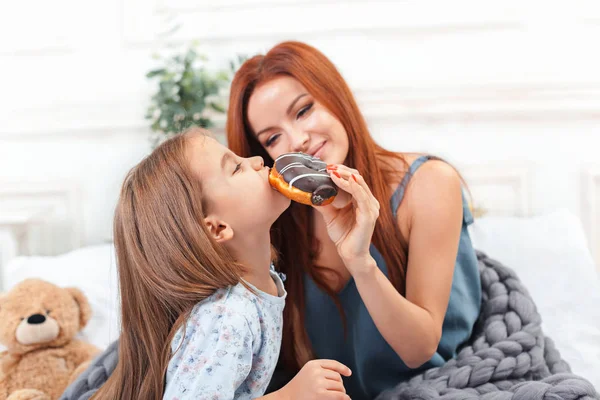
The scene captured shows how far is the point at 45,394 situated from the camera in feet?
5.19

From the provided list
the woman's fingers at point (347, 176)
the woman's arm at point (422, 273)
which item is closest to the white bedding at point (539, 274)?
the woman's arm at point (422, 273)

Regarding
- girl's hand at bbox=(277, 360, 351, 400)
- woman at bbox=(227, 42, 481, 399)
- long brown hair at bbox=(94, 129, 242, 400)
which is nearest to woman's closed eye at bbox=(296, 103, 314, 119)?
woman at bbox=(227, 42, 481, 399)

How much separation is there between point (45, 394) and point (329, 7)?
1686 millimetres

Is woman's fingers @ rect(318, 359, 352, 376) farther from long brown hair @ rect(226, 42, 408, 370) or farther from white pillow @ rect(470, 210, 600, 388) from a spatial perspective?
white pillow @ rect(470, 210, 600, 388)

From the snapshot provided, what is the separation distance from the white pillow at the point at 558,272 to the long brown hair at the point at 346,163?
1.72 feet

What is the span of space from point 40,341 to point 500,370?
1182 millimetres

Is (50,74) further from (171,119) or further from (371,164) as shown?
(371,164)

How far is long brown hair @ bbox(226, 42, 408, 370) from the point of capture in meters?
1.53

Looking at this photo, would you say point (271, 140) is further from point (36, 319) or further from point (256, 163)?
point (36, 319)

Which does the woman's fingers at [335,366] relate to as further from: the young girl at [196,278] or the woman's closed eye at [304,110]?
the woman's closed eye at [304,110]

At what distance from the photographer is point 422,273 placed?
1.44 metres

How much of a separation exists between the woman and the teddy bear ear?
60 centimetres

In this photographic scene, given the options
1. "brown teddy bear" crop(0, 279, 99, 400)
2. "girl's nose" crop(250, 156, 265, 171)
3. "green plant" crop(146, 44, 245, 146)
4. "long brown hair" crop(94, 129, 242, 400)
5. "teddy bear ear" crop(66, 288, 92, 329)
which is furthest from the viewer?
"green plant" crop(146, 44, 245, 146)

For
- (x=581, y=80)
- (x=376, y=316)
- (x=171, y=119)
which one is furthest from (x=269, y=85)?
(x=581, y=80)
